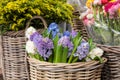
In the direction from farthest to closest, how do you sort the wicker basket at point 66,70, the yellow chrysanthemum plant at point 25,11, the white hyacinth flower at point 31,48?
the yellow chrysanthemum plant at point 25,11 < the white hyacinth flower at point 31,48 < the wicker basket at point 66,70

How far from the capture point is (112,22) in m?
1.56

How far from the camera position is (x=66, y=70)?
140 centimetres


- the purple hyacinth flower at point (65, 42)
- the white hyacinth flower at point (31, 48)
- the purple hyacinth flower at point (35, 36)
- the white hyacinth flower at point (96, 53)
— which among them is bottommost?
the white hyacinth flower at point (96, 53)

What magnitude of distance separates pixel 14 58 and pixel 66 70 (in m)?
0.80

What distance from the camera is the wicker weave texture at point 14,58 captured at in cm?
207

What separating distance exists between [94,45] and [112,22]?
18 cm

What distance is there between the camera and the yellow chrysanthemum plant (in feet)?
6.68

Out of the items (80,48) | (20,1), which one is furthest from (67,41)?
(20,1)

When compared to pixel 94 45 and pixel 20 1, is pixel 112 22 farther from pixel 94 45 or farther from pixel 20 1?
pixel 20 1

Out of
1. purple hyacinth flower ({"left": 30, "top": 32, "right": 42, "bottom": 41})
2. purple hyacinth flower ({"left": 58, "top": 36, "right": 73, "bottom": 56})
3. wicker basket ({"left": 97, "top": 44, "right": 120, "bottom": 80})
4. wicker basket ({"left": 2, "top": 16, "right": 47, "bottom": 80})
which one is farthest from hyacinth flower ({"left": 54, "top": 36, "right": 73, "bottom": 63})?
wicker basket ({"left": 2, "top": 16, "right": 47, "bottom": 80})

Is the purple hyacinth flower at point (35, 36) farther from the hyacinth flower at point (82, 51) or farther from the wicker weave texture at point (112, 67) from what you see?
the wicker weave texture at point (112, 67)

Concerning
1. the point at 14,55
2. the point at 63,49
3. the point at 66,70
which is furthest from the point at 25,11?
the point at 66,70

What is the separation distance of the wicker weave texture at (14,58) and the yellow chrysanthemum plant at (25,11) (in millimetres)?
97

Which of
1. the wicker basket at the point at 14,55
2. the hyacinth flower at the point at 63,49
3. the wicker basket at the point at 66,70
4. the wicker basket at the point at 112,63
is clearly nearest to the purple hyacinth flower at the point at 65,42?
the hyacinth flower at the point at 63,49
